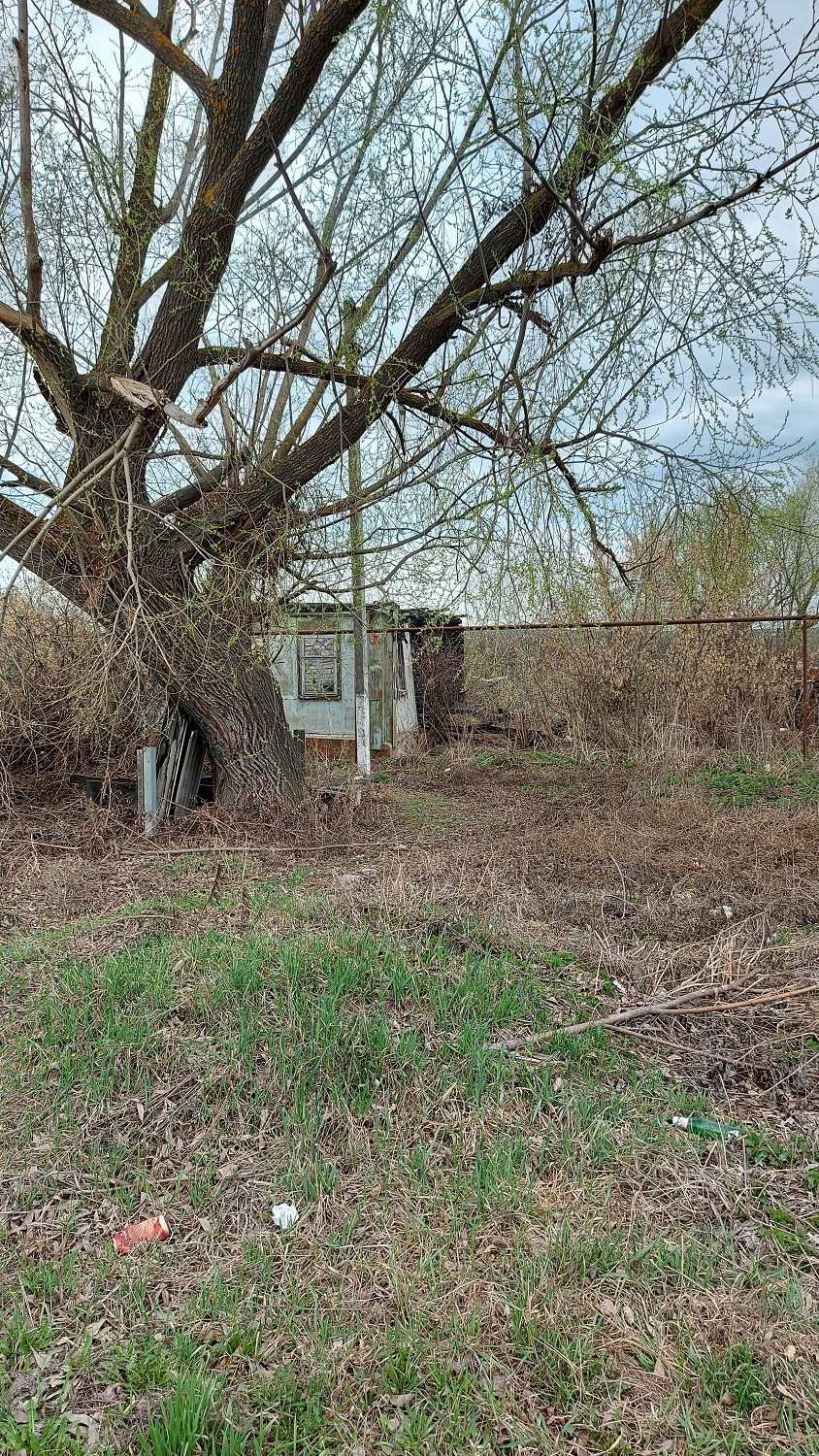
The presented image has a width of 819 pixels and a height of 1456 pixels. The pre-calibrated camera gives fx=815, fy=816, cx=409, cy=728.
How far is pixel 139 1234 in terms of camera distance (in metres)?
2.31

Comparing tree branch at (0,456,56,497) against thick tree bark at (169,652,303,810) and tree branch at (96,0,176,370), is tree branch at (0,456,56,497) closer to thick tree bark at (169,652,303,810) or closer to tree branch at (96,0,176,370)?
tree branch at (96,0,176,370)

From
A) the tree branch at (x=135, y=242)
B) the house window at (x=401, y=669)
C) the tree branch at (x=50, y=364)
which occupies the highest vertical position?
the tree branch at (x=135, y=242)

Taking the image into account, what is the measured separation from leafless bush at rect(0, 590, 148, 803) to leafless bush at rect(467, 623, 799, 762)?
5741mm

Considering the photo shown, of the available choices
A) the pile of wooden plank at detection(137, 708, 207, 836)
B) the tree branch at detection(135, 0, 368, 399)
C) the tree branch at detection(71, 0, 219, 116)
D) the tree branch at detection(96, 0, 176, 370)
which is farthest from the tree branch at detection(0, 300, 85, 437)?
the pile of wooden plank at detection(137, 708, 207, 836)

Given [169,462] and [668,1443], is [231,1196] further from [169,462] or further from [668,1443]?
[169,462]

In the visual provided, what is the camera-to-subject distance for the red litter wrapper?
2277mm

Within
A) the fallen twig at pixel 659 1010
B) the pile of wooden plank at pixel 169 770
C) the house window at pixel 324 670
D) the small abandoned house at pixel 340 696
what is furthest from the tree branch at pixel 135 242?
the house window at pixel 324 670

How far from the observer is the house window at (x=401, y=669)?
15.2m

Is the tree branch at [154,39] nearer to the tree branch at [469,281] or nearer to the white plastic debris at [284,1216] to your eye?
the tree branch at [469,281]

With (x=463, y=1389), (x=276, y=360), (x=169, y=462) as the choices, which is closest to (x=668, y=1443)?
(x=463, y=1389)

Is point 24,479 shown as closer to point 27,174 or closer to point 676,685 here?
point 27,174

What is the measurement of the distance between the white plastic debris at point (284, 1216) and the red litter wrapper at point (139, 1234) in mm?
305

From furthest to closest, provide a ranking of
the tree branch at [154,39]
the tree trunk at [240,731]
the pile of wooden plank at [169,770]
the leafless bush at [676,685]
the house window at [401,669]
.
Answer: the house window at [401,669], the leafless bush at [676,685], the tree trunk at [240,731], the pile of wooden plank at [169,770], the tree branch at [154,39]

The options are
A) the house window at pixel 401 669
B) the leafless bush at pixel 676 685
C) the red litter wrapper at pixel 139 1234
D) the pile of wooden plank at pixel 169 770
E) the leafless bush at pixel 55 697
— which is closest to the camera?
the red litter wrapper at pixel 139 1234
